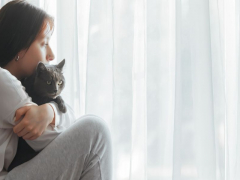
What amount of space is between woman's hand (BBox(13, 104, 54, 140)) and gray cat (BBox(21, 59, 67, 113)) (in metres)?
0.14

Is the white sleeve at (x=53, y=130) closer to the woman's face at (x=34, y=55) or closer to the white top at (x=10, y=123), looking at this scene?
the white top at (x=10, y=123)

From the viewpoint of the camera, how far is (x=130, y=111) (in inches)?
56.7

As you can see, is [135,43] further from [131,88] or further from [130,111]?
[130,111]

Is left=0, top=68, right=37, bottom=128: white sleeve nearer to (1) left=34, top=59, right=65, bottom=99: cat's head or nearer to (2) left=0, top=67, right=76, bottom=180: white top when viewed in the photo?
(2) left=0, top=67, right=76, bottom=180: white top

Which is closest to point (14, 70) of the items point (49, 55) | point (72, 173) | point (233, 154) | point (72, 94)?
point (49, 55)

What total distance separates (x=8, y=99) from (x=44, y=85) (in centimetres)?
20

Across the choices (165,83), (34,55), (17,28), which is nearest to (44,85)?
(34,55)

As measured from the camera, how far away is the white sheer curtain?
1347 millimetres

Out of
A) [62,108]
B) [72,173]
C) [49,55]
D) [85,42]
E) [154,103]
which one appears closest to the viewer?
[72,173]

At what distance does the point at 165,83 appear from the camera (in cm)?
142

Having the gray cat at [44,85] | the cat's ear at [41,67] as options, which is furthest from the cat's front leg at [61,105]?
the cat's ear at [41,67]

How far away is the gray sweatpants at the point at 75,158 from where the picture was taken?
0.97 metres

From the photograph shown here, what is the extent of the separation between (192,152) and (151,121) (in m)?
0.23

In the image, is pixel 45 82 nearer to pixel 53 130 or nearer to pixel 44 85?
pixel 44 85
